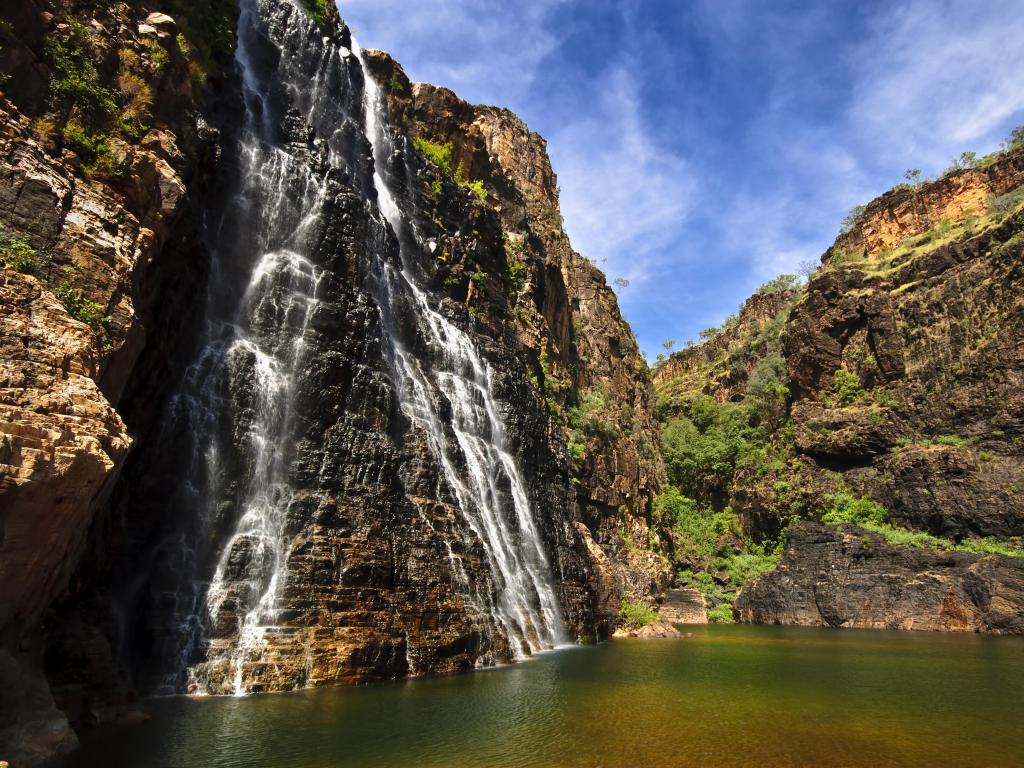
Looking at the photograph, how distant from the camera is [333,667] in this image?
639 inches

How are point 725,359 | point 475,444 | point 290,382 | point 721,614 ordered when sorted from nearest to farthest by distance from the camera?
point 290,382, point 475,444, point 721,614, point 725,359

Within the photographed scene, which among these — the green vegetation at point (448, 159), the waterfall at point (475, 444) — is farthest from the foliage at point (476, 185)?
the waterfall at point (475, 444)

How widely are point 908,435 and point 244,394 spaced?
48.8 m

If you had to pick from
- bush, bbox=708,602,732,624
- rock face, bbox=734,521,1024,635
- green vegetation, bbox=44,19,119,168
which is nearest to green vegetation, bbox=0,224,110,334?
green vegetation, bbox=44,19,119,168

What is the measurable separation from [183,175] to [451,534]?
13585 mm

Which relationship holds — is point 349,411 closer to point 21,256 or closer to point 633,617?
point 21,256

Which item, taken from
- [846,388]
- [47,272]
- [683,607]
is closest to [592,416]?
[683,607]

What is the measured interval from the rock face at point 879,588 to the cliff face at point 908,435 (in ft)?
0.29

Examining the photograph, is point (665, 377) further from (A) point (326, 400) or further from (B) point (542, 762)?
(B) point (542, 762)

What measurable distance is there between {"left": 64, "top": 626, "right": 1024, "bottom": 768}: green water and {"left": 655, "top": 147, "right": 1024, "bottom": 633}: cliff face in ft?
73.8

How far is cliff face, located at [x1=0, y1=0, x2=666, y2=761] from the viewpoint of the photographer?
1048 cm

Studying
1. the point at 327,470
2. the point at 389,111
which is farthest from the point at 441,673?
the point at 389,111

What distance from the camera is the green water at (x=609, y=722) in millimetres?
10602

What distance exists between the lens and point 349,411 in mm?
20562
